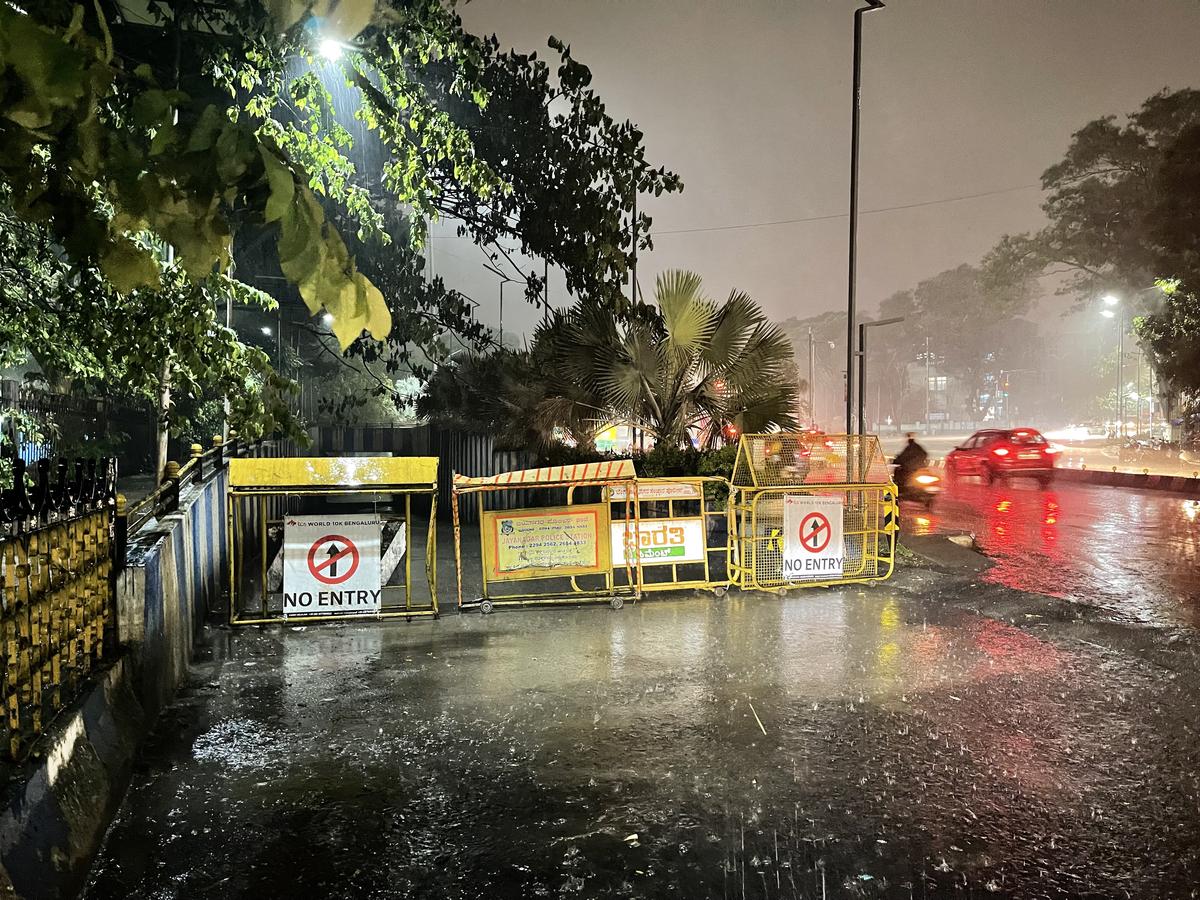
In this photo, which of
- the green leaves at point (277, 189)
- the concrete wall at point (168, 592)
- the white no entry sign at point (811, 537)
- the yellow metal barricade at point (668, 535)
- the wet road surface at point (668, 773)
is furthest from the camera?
the white no entry sign at point (811, 537)

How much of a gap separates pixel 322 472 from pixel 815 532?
564cm

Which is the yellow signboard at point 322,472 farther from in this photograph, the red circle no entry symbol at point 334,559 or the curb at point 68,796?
the curb at point 68,796

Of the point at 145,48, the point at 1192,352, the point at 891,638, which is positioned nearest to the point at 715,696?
the point at 891,638

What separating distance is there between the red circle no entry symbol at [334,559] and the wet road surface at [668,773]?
2.90 ft

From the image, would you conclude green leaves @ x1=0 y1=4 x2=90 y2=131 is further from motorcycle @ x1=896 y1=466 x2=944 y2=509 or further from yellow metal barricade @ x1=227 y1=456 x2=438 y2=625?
motorcycle @ x1=896 y1=466 x2=944 y2=509

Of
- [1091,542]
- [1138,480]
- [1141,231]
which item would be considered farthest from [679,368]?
[1141,231]

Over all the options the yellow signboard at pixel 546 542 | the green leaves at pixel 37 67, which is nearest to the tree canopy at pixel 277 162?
the green leaves at pixel 37 67

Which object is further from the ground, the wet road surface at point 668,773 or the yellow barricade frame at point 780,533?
the yellow barricade frame at point 780,533

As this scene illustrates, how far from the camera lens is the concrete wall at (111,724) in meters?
3.35

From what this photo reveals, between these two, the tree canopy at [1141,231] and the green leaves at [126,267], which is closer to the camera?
the green leaves at [126,267]

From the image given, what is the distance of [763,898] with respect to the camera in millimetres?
3549

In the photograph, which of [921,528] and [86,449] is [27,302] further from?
[921,528]

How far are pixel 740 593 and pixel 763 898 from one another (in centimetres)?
712

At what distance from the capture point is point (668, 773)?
4918mm
